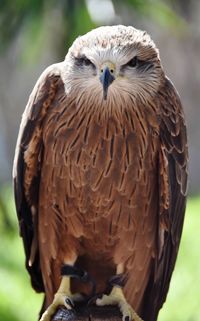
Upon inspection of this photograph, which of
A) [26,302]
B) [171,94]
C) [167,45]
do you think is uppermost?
[167,45]

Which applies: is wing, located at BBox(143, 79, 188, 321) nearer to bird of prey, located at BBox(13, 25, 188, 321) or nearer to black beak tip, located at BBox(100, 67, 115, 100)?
bird of prey, located at BBox(13, 25, 188, 321)

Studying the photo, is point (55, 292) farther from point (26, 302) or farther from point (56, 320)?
point (26, 302)

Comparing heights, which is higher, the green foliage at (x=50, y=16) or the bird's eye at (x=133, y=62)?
the green foliage at (x=50, y=16)

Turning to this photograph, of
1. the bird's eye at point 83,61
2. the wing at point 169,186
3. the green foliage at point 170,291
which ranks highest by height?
the bird's eye at point 83,61

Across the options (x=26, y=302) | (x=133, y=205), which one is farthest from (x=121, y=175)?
(x=26, y=302)

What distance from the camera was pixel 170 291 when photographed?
9.80 m

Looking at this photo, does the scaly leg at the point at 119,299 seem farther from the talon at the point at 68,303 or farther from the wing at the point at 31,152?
the wing at the point at 31,152

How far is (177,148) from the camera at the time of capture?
637cm

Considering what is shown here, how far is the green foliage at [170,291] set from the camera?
371 inches

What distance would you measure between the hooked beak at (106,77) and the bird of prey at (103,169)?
171 mm

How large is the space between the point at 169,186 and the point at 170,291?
3597 mm

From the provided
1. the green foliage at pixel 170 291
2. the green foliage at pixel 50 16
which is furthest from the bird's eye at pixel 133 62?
the green foliage at pixel 50 16

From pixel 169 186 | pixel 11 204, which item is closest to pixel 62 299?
pixel 169 186

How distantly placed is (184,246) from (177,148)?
175 inches
